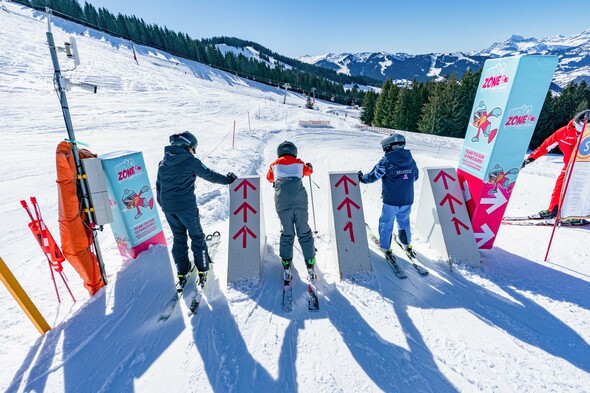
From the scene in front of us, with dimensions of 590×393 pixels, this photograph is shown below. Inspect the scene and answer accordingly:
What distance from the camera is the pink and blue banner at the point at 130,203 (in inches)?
174

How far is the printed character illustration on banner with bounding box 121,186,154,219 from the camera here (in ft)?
14.9

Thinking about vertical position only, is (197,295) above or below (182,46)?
below

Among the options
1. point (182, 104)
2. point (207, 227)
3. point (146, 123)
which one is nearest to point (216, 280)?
point (207, 227)

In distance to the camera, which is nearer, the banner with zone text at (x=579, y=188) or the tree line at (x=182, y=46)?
the banner with zone text at (x=579, y=188)

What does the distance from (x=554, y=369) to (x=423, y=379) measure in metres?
1.42

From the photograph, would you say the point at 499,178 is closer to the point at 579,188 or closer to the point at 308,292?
the point at 579,188

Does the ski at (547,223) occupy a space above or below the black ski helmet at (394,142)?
below

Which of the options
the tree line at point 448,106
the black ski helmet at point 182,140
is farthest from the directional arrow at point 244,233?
the tree line at point 448,106

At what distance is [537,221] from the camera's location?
6.36m

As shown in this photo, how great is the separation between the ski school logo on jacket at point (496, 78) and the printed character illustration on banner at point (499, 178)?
1.35 m

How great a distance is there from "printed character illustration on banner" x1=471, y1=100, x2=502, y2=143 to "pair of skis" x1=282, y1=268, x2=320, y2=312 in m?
3.87

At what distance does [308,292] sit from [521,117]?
4484 millimetres

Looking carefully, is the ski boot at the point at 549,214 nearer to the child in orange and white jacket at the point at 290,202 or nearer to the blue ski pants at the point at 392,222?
the blue ski pants at the point at 392,222

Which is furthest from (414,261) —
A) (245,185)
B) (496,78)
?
(496,78)
